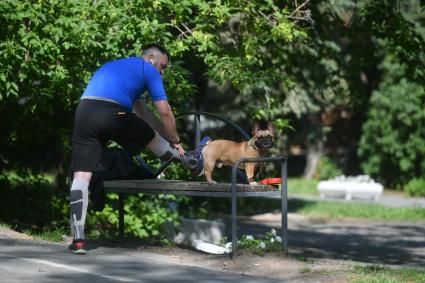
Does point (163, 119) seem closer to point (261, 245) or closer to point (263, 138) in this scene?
point (263, 138)

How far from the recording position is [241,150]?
9.14m

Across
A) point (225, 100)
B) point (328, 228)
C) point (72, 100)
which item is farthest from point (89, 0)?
point (225, 100)

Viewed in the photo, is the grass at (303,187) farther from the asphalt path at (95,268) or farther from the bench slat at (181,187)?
the asphalt path at (95,268)

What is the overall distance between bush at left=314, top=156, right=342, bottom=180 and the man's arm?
28.9 meters

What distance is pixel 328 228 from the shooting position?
20.9 metres

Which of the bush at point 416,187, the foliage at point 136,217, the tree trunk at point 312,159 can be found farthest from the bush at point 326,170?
the foliage at point 136,217

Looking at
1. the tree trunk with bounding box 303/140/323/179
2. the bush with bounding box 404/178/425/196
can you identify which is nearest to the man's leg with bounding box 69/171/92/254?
the bush with bounding box 404/178/425/196

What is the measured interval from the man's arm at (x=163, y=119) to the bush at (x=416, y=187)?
22398 mm

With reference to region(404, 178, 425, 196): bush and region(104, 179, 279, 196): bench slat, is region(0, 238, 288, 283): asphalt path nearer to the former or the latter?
region(104, 179, 279, 196): bench slat

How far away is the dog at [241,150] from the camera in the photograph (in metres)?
9.01

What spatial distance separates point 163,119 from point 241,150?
0.90 metres

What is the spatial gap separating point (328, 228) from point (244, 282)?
13.8 m

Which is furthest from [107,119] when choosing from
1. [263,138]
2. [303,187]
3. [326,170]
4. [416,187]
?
[326,170]

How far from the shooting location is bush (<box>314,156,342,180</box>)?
3797cm
